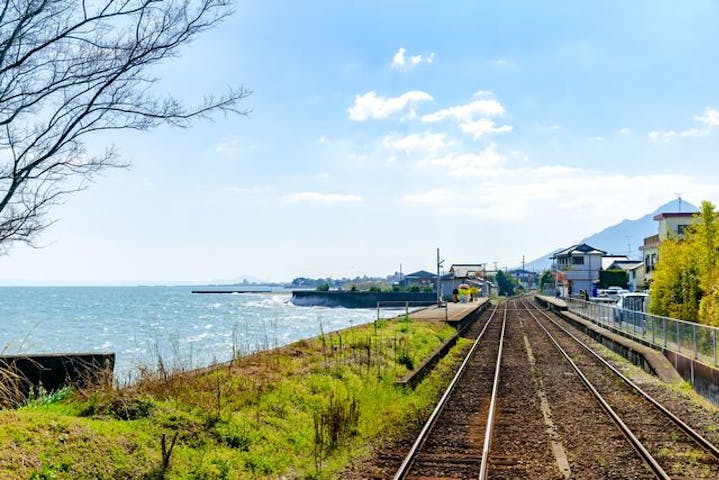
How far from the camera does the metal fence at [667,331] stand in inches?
603

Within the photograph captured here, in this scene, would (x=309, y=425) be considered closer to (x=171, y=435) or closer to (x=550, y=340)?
(x=171, y=435)

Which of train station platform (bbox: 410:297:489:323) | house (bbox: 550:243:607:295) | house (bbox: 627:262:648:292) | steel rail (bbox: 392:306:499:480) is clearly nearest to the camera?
steel rail (bbox: 392:306:499:480)

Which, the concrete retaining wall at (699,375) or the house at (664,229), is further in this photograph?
the house at (664,229)

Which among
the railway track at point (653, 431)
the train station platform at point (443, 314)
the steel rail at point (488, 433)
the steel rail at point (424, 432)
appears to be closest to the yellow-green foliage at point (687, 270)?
the railway track at point (653, 431)

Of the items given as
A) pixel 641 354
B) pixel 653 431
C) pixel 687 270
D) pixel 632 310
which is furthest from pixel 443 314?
pixel 653 431

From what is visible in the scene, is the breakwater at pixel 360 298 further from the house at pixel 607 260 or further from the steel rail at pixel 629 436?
the steel rail at pixel 629 436

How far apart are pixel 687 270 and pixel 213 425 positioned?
2075 cm

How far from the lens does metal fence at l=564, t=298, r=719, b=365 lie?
50.3 ft

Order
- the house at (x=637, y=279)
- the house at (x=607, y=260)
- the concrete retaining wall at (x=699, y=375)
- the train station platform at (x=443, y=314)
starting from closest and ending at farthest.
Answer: the concrete retaining wall at (x=699, y=375) < the train station platform at (x=443, y=314) < the house at (x=637, y=279) < the house at (x=607, y=260)

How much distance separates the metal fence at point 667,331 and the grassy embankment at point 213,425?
662 centimetres

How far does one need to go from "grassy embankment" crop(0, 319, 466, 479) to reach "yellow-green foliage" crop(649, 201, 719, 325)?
1364 centimetres

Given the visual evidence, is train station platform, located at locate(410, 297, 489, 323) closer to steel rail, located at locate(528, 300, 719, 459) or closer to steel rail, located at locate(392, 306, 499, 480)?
steel rail, located at locate(528, 300, 719, 459)

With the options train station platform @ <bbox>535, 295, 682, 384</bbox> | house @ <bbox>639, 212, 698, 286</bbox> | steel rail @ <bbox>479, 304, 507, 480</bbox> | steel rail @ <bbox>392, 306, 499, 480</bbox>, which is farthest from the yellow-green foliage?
house @ <bbox>639, 212, 698, 286</bbox>

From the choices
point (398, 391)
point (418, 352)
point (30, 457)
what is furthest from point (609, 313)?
point (30, 457)
